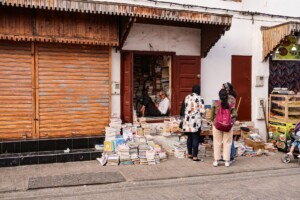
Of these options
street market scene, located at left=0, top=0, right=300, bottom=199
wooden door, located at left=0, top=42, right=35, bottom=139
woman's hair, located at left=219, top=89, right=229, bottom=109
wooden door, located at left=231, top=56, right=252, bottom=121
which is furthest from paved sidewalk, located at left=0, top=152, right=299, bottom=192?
wooden door, located at left=231, top=56, right=252, bottom=121

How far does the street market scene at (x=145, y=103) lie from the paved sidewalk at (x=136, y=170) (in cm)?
3

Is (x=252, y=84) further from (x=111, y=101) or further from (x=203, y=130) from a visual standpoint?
(x=111, y=101)

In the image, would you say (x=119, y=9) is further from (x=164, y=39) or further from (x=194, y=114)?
(x=194, y=114)

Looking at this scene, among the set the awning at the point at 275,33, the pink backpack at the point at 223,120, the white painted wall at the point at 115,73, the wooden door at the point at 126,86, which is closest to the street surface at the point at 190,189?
the pink backpack at the point at 223,120

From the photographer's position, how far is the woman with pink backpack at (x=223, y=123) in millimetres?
8806

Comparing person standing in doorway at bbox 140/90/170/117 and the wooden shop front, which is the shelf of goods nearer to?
person standing in doorway at bbox 140/90/170/117

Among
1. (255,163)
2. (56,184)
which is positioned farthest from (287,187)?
(56,184)

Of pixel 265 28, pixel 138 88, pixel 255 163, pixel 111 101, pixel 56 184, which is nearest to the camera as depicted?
pixel 56 184

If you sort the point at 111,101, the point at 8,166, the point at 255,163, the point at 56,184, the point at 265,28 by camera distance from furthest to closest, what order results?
the point at 265,28
the point at 111,101
the point at 255,163
the point at 8,166
the point at 56,184

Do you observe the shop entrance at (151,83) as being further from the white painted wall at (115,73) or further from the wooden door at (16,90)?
the wooden door at (16,90)

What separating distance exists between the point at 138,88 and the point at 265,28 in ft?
16.0

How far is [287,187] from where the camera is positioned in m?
7.40

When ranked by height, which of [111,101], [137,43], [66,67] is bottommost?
[111,101]

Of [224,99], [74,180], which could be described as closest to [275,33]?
[224,99]
